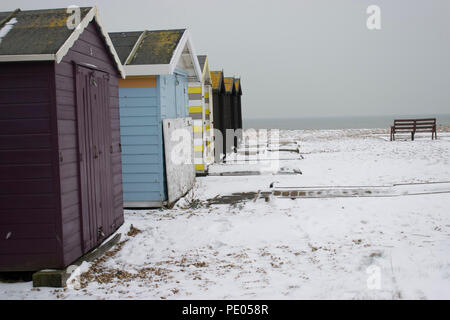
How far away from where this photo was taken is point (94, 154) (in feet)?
20.2

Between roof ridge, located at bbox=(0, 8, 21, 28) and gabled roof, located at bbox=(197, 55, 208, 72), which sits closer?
roof ridge, located at bbox=(0, 8, 21, 28)

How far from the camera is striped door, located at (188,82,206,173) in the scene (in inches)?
536

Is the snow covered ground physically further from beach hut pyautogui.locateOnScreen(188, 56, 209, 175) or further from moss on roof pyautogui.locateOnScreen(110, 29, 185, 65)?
beach hut pyautogui.locateOnScreen(188, 56, 209, 175)

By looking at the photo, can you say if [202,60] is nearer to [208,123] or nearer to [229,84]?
[208,123]

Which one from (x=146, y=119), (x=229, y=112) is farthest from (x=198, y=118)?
(x=229, y=112)

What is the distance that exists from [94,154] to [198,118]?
782 centimetres

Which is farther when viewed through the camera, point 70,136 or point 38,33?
point 70,136

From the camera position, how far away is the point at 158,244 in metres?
6.69

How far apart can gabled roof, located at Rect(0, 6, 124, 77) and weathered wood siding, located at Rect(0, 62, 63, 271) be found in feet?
0.48

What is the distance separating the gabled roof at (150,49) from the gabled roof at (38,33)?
2.77 metres

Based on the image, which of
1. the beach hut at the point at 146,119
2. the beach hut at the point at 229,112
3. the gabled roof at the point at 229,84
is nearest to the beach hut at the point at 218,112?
the beach hut at the point at 229,112

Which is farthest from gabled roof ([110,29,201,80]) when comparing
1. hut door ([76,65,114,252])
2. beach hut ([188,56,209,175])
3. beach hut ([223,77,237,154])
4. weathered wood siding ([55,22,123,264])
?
beach hut ([223,77,237,154])
